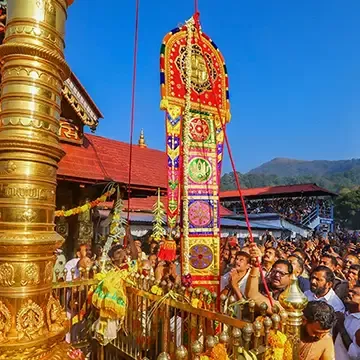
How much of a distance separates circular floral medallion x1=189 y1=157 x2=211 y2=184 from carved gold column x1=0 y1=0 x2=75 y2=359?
130 inches

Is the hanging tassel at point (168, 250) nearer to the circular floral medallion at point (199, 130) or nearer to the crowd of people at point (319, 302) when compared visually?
the crowd of people at point (319, 302)

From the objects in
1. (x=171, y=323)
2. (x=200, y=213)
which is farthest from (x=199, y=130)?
(x=171, y=323)

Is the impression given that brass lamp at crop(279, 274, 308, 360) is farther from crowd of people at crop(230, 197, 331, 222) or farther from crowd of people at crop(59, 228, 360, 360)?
crowd of people at crop(230, 197, 331, 222)

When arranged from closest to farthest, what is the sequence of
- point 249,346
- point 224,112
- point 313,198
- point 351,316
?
1. point 249,346
2. point 351,316
3. point 224,112
4. point 313,198

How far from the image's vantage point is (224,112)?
221 inches

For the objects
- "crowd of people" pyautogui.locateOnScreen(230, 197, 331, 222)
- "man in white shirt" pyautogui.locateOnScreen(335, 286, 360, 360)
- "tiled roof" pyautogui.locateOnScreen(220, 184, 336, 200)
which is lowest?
"man in white shirt" pyautogui.locateOnScreen(335, 286, 360, 360)

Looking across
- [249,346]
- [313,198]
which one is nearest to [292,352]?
[249,346]

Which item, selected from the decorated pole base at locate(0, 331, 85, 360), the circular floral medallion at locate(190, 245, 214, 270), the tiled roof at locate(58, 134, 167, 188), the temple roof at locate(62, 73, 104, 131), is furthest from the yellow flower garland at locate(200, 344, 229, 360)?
the temple roof at locate(62, 73, 104, 131)

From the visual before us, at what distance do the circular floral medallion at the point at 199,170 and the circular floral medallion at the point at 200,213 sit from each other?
34 cm

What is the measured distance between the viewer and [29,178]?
1.80m

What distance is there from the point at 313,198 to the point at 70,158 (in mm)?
25161

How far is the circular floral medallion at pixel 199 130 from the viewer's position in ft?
17.2

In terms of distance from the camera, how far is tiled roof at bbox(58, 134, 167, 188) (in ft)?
22.2

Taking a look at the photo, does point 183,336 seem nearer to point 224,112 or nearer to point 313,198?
point 224,112
